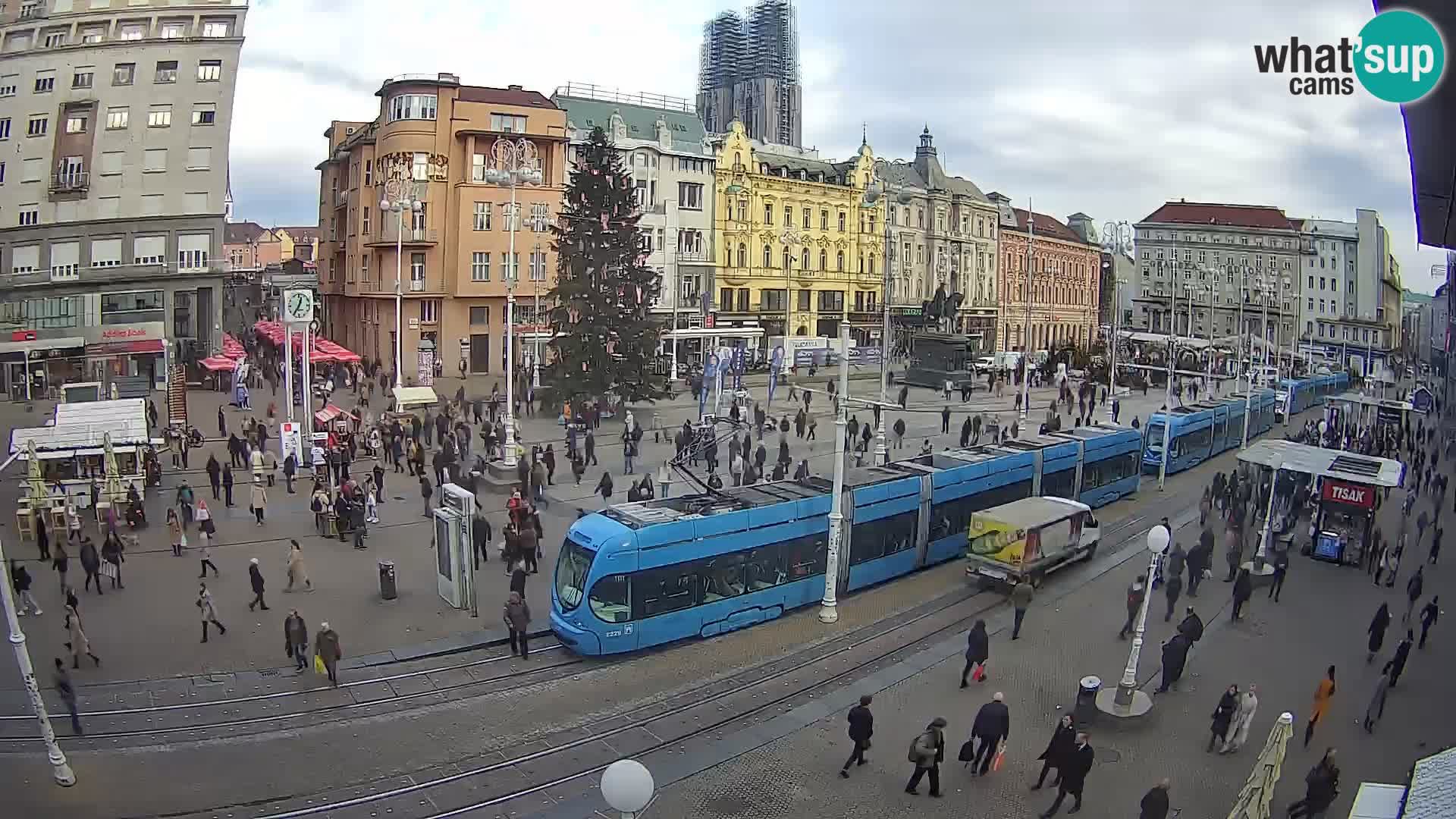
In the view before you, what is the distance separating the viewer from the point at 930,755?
11.6m

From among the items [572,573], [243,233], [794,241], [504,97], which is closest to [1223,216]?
[794,241]

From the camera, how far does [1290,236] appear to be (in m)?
81.4

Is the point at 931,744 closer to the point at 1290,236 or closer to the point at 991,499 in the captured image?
the point at 991,499

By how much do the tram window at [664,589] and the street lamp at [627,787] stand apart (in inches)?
363

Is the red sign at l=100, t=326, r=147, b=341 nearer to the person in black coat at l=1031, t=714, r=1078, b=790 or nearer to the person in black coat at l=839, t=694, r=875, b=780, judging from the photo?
the person in black coat at l=839, t=694, r=875, b=780

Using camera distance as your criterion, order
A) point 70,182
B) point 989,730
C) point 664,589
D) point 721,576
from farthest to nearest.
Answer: point 70,182, point 721,576, point 664,589, point 989,730

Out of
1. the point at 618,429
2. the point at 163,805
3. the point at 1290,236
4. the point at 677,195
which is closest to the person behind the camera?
the point at 163,805

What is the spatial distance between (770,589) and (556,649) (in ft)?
12.5

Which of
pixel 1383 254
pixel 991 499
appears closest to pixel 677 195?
pixel 991 499

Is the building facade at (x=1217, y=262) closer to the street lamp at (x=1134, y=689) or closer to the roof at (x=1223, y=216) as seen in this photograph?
the roof at (x=1223, y=216)

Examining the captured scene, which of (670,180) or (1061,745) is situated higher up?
(670,180)

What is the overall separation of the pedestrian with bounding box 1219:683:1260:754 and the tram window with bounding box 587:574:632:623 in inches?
335

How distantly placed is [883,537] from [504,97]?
40.8m

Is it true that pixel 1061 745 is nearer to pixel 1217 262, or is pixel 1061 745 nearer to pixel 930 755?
pixel 930 755
